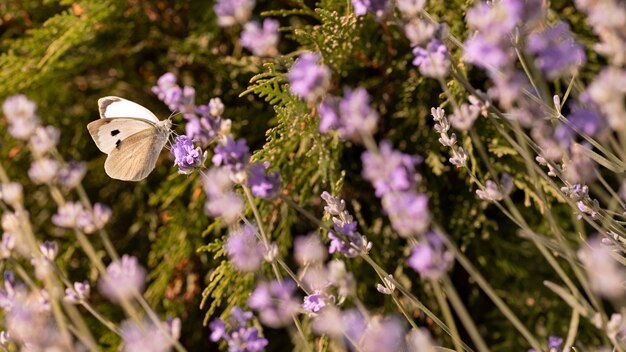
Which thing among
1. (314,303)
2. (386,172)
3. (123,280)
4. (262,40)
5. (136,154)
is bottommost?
(136,154)

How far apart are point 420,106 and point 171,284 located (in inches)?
41.0

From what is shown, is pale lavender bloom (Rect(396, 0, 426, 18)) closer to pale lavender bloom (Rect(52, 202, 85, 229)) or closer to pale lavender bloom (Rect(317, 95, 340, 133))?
pale lavender bloom (Rect(317, 95, 340, 133))

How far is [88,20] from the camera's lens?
2.00m

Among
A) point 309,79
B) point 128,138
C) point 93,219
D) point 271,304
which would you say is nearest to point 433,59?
point 309,79

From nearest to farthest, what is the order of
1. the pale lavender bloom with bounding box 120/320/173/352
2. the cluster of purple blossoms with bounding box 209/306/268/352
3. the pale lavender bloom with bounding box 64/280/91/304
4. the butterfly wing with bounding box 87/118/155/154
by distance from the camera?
the pale lavender bloom with bounding box 120/320/173/352 → the cluster of purple blossoms with bounding box 209/306/268/352 → the pale lavender bloom with bounding box 64/280/91/304 → the butterfly wing with bounding box 87/118/155/154

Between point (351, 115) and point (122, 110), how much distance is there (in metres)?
1.25

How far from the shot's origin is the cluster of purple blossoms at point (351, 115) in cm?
68

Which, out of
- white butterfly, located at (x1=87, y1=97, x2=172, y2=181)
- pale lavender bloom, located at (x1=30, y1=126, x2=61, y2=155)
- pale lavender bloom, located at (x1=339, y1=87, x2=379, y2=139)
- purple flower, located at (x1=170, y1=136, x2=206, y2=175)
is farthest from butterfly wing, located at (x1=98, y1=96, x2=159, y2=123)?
pale lavender bloom, located at (x1=339, y1=87, x2=379, y2=139)

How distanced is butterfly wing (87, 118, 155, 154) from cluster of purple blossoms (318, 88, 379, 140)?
1.08 meters

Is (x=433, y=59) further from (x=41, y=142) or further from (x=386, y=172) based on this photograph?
(x=41, y=142)

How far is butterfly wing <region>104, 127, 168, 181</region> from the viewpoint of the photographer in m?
1.75

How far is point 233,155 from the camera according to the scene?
2.68 feet

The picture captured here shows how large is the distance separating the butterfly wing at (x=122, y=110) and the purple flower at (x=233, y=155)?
102 cm

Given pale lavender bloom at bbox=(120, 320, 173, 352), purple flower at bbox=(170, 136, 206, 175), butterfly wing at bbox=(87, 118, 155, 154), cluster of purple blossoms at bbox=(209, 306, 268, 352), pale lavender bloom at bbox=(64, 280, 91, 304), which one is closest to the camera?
pale lavender bloom at bbox=(120, 320, 173, 352)
